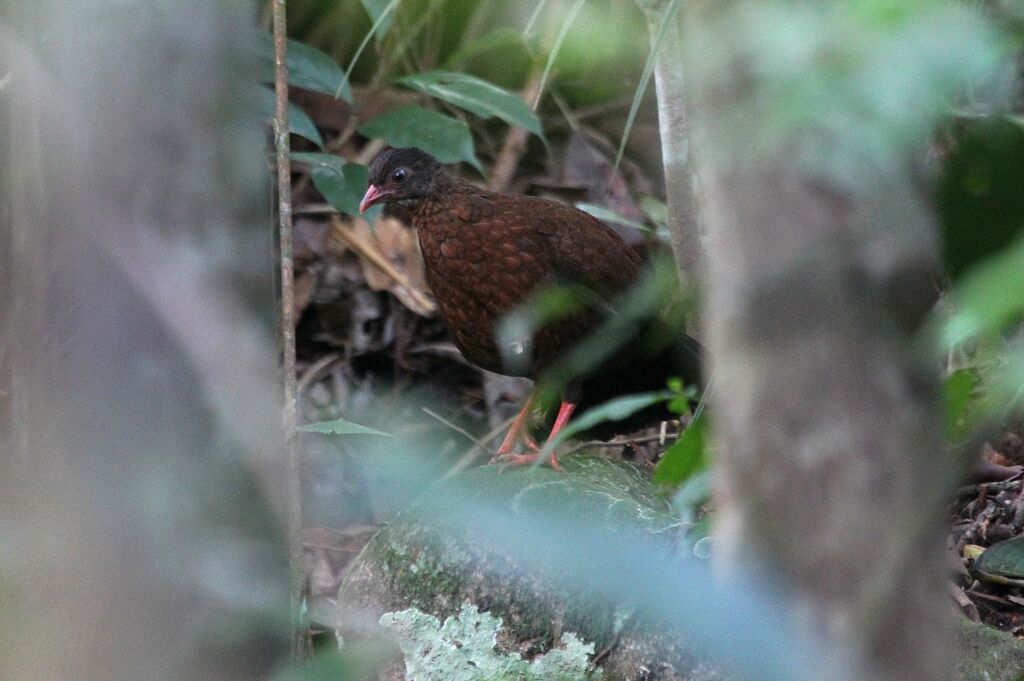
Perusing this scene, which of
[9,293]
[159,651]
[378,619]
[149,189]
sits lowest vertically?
[378,619]

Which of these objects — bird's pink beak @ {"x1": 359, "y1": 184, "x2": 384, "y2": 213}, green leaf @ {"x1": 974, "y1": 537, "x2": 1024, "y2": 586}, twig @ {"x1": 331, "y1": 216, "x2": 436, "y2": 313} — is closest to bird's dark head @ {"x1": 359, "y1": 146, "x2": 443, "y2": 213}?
bird's pink beak @ {"x1": 359, "y1": 184, "x2": 384, "y2": 213}

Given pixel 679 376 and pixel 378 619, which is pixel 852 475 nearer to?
pixel 378 619

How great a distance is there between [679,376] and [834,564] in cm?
318

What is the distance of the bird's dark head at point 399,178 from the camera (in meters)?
4.12

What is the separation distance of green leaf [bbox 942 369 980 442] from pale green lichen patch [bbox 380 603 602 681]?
1.50m

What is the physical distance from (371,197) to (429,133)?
11.0 inches

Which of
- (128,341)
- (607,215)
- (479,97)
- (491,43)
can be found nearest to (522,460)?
(607,215)

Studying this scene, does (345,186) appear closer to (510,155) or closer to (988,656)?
(510,155)

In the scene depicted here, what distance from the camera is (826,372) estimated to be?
826 mm

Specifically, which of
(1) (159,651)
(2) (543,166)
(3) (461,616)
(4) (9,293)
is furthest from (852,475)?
(2) (543,166)

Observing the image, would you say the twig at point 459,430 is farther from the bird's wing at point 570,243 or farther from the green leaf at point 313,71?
the green leaf at point 313,71

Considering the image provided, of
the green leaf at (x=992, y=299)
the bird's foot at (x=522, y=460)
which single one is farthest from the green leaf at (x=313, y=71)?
the green leaf at (x=992, y=299)

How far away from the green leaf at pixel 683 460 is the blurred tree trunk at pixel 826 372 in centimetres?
48

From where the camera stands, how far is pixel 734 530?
882mm
